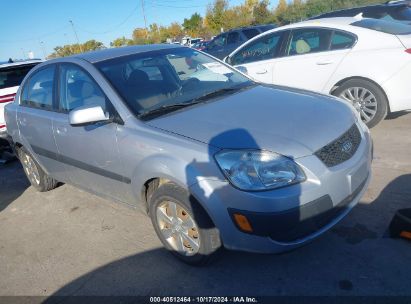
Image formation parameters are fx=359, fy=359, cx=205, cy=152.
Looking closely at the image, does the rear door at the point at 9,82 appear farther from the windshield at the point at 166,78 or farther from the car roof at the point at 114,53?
the windshield at the point at 166,78

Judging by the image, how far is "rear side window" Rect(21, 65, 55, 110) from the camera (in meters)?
3.89

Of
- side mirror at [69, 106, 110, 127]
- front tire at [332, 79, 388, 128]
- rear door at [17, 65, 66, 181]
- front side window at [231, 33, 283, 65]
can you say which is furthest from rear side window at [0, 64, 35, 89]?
front tire at [332, 79, 388, 128]

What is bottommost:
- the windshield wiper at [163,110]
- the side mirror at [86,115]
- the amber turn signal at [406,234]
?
the amber turn signal at [406,234]

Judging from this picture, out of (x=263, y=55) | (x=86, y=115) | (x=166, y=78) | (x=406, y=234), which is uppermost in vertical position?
(x=166, y=78)

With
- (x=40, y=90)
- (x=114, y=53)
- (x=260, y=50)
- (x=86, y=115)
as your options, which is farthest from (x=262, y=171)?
(x=260, y=50)

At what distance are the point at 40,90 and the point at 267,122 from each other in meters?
2.81

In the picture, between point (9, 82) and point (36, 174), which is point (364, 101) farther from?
point (9, 82)

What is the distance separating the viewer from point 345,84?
506 cm

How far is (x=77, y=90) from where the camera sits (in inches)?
138

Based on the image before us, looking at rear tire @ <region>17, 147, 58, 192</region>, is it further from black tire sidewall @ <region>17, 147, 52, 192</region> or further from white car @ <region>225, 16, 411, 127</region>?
white car @ <region>225, 16, 411, 127</region>

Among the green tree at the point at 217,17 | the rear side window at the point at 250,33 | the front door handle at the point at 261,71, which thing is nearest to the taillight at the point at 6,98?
the front door handle at the point at 261,71

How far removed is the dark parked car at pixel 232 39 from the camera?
1311cm

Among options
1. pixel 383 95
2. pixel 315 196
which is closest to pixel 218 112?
pixel 315 196

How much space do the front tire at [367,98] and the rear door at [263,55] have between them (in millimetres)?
1227
